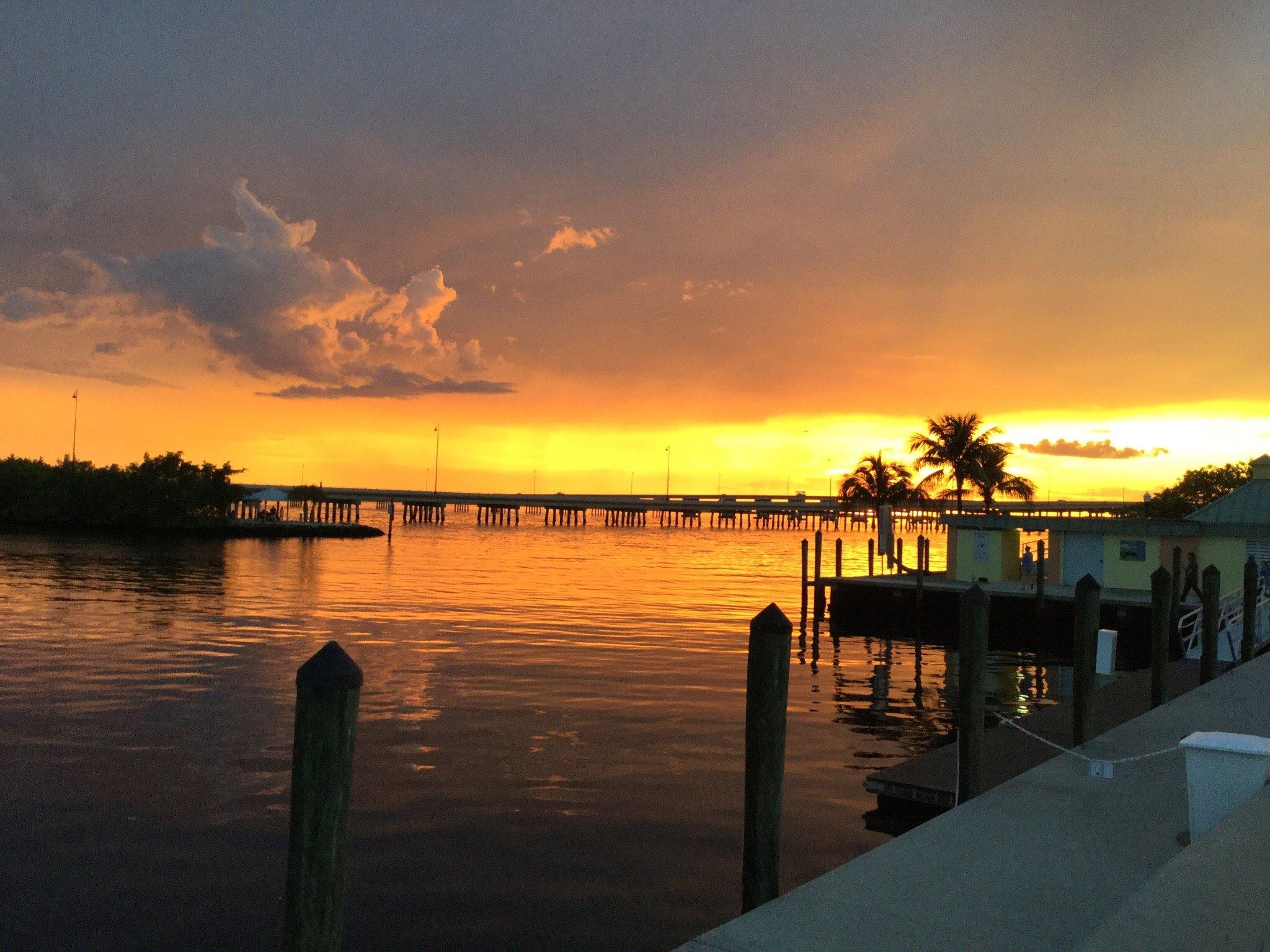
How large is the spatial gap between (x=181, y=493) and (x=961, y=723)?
109 m

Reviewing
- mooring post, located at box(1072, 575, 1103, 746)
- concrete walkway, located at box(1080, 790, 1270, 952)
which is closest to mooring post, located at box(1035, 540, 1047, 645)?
mooring post, located at box(1072, 575, 1103, 746)

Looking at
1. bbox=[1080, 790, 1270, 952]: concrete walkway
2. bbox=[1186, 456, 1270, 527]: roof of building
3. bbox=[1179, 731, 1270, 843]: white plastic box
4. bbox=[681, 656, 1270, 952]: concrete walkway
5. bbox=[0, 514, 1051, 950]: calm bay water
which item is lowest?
bbox=[0, 514, 1051, 950]: calm bay water

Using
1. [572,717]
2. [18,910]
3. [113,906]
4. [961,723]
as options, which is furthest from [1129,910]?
[572,717]

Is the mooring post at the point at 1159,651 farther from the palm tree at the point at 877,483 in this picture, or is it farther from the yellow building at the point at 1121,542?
the palm tree at the point at 877,483

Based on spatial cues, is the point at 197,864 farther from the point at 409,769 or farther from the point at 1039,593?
the point at 1039,593

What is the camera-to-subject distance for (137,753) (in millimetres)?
16344

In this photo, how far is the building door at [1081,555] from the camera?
132 feet

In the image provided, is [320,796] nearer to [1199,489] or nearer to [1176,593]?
[1176,593]

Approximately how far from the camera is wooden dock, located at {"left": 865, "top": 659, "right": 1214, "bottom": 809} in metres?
12.5

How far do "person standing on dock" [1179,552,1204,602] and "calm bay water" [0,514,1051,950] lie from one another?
24.4 feet

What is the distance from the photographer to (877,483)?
9288 cm

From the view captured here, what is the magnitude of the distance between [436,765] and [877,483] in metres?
80.8

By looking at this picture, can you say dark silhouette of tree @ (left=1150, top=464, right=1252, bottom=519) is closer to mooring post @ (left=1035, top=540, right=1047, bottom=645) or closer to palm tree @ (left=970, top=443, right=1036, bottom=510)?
palm tree @ (left=970, top=443, right=1036, bottom=510)

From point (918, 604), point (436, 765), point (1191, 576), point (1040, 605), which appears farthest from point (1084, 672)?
point (918, 604)
